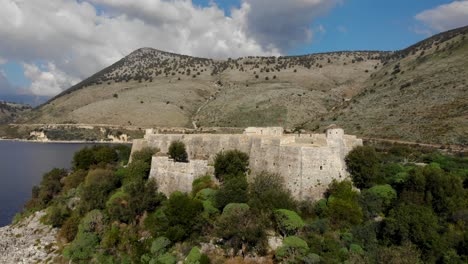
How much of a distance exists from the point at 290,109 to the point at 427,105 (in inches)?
1184

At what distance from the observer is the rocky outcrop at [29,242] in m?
26.7

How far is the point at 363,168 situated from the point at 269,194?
23.3 feet

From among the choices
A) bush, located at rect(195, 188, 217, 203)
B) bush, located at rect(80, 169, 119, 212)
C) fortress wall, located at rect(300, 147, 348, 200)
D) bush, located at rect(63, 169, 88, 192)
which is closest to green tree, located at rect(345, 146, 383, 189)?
fortress wall, located at rect(300, 147, 348, 200)

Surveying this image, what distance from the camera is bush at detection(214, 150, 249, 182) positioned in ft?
85.0

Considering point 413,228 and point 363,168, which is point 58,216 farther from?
point 413,228

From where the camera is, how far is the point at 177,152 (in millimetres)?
31406

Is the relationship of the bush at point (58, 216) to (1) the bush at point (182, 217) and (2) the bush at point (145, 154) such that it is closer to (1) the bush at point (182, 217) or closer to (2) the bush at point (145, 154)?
(2) the bush at point (145, 154)

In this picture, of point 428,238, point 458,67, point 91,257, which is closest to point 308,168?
point 428,238

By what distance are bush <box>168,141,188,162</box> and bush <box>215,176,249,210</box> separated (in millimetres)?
8707

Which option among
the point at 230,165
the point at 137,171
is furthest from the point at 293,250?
the point at 137,171

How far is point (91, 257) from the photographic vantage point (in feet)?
79.9

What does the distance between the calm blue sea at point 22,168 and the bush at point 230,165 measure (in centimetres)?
2494

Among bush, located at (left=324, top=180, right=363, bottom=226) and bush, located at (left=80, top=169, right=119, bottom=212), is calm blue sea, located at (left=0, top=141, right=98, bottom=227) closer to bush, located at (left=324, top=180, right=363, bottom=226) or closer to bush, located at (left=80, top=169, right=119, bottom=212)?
bush, located at (left=80, top=169, right=119, bottom=212)

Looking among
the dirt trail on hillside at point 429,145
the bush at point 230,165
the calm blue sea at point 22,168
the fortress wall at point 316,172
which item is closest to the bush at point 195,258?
the bush at point 230,165
